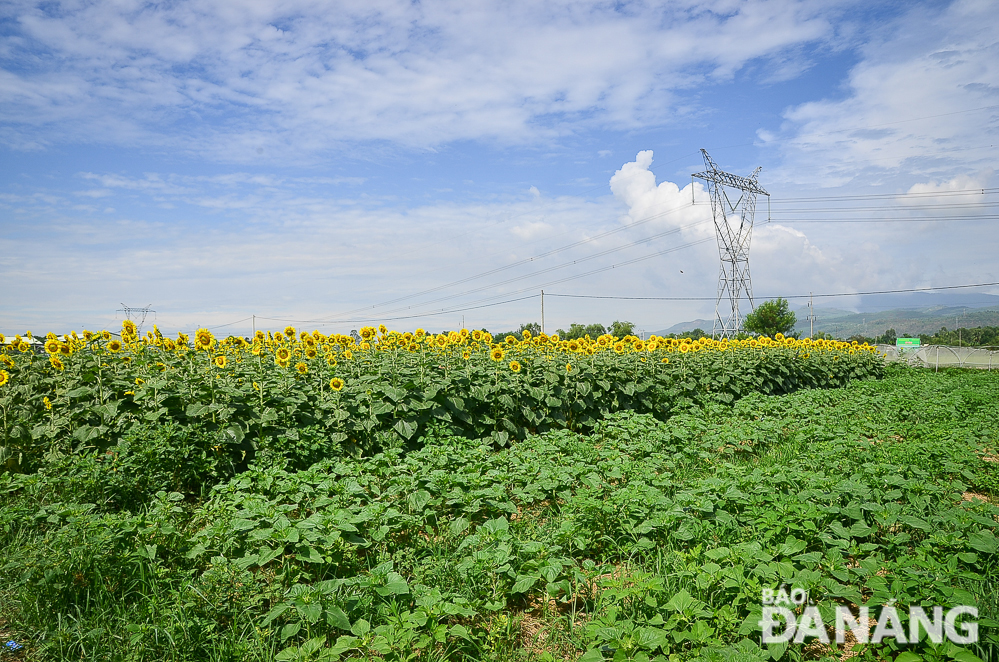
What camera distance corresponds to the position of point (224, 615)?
2654 millimetres

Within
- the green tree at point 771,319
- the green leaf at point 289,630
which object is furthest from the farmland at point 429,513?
the green tree at point 771,319

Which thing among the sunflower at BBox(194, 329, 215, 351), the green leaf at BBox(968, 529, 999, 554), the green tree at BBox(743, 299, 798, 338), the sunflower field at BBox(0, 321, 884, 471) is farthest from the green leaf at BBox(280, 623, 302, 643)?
the green tree at BBox(743, 299, 798, 338)

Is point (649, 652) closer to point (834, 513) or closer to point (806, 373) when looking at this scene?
point (834, 513)

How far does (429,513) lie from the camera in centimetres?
348

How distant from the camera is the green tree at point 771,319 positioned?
140ft

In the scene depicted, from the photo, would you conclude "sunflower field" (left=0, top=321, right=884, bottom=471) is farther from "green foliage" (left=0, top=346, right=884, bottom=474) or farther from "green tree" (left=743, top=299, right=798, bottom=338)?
"green tree" (left=743, top=299, right=798, bottom=338)

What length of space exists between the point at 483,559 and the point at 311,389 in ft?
11.1

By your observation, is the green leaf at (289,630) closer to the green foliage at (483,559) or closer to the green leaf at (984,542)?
the green foliage at (483,559)

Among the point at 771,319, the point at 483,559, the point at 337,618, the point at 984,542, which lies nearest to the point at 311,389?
the point at 483,559

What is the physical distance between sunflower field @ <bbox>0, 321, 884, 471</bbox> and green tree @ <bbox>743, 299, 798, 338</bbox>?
38.6m

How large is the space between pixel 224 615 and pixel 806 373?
1246cm

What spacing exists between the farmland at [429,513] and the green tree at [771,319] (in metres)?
38.6

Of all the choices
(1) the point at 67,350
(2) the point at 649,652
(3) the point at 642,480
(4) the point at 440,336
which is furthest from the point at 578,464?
(1) the point at 67,350

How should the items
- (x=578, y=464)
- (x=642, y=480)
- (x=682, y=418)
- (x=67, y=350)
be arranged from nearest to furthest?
(x=642, y=480), (x=578, y=464), (x=67, y=350), (x=682, y=418)
